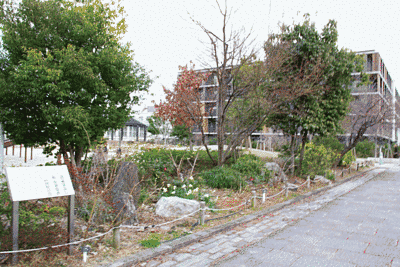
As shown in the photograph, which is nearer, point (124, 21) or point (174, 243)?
point (174, 243)

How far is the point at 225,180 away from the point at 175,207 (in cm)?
322

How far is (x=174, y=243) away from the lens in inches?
197

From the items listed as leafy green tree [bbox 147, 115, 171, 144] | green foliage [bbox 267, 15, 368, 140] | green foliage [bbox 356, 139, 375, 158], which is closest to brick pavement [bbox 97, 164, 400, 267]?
green foliage [bbox 267, 15, 368, 140]

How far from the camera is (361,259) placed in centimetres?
473

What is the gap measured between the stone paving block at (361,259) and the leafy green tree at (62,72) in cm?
700

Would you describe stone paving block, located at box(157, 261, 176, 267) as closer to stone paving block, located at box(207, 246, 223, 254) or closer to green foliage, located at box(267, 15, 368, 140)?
stone paving block, located at box(207, 246, 223, 254)

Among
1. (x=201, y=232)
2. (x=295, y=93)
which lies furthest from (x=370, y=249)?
(x=295, y=93)

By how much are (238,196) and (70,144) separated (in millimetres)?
5670

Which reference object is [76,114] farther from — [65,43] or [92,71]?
[65,43]

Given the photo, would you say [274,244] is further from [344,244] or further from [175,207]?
[175,207]

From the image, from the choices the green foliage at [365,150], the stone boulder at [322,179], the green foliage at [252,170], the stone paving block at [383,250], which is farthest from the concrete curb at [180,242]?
the green foliage at [365,150]

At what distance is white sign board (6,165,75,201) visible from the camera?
379cm

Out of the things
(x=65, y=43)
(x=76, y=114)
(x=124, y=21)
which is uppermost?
(x=124, y=21)

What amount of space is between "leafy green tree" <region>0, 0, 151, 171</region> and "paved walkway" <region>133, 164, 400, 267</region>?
17.4 ft
